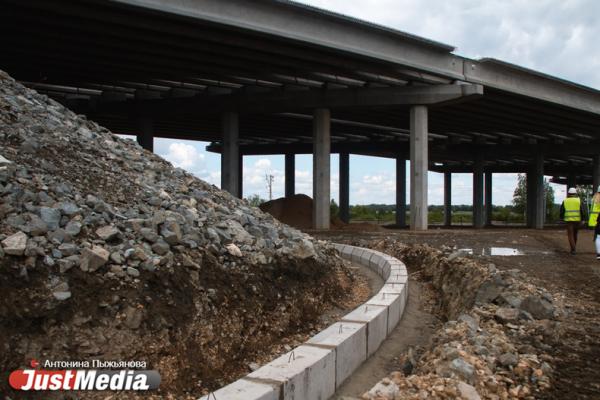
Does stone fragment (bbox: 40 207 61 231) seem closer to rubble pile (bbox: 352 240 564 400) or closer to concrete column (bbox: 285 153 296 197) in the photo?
rubble pile (bbox: 352 240 564 400)

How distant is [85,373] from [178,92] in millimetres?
23506

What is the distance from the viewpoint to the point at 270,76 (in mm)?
21000

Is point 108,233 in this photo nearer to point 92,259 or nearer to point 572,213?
point 92,259

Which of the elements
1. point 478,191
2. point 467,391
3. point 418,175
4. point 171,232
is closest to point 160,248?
point 171,232

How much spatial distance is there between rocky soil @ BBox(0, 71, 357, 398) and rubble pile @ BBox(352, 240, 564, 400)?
161 cm

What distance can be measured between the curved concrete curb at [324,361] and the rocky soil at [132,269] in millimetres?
790

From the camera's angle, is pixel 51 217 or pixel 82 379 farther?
pixel 51 217

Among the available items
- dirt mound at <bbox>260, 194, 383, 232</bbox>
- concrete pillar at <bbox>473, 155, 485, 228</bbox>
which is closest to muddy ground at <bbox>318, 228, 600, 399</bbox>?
dirt mound at <bbox>260, 194, 383, 232</bbox>

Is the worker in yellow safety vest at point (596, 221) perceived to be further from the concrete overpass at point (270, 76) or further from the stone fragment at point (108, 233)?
the concrete overpass at point (270, 76)

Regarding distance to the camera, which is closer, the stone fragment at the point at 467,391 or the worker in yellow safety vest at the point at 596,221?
the stone fragment at the point at 467,391

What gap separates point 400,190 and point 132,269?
3891 centimetres

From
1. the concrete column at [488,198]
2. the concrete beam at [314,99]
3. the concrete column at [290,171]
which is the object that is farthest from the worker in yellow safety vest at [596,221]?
the concrete column at [488,198]

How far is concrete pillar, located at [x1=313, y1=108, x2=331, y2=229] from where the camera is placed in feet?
76.5

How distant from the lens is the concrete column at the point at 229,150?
83.4ft
